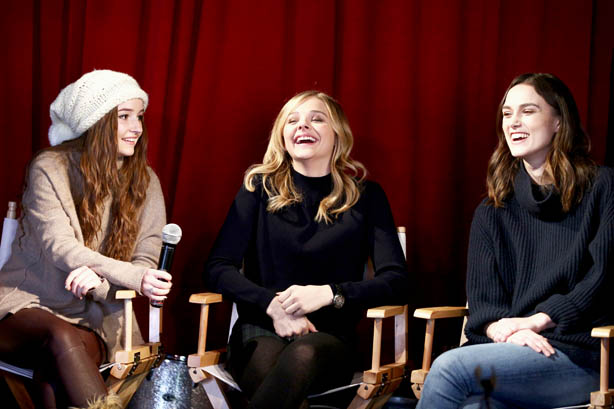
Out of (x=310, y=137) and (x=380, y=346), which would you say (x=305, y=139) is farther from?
(x=380, y=346)

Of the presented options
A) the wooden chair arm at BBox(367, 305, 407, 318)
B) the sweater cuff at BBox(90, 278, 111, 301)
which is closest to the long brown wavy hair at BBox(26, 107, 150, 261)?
the sweater cuff at BBox(90, 278, 111, 301)

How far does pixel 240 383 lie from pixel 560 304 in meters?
1.13

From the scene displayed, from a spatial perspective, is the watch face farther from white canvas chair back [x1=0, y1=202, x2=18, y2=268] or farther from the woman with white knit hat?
white canvas chair back [x1=0, y1=202, x2=18, y2=268]

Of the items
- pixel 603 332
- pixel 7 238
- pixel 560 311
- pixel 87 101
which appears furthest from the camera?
pixel 7 238

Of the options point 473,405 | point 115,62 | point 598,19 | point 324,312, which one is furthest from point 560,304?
point 115,62

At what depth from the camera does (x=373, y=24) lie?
3.52 m

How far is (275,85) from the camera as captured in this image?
3537 millimetres

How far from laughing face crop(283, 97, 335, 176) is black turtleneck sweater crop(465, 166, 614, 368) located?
0.69 meters

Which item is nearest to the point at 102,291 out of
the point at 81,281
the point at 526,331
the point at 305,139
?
the point at 81,281

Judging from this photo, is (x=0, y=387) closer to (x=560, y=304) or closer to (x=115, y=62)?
(x=115, y=62)

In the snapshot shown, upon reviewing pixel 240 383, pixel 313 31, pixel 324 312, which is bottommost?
pixel 240 383

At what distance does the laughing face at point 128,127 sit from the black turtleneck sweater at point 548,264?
1.39 metres

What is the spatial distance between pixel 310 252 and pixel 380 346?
454 millimetres

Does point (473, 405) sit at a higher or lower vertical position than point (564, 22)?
lower
